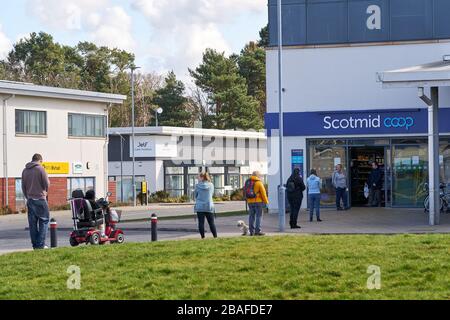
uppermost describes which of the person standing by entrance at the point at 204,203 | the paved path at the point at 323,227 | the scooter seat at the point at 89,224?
the person standing by entrance at the point at 204,203

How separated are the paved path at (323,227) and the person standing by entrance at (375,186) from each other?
78 cm

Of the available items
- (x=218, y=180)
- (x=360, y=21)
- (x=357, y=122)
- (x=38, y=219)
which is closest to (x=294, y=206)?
(x=357, y=122)

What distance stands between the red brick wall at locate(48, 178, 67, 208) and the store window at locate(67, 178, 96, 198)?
497 mm

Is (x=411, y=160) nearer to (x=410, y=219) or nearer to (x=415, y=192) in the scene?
(x=415, y=192)

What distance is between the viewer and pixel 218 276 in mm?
11469

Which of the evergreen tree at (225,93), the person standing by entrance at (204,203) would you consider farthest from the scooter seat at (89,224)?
the evergreen tree at (225,93)

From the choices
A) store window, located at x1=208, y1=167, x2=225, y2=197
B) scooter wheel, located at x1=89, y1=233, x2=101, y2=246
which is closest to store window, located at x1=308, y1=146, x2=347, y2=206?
scooter wheel, located at x1=89, y1=233, x2=101, y2=246

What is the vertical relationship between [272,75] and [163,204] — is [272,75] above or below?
above

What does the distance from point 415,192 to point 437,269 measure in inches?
855

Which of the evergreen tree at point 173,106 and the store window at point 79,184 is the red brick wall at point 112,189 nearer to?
the store window at point 79,184

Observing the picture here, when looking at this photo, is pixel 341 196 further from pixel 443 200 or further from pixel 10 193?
pixel 10 193

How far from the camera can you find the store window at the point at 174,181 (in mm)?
66000

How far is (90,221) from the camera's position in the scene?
65.7 ft
